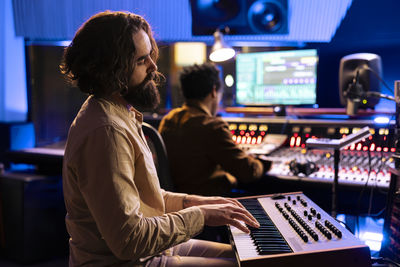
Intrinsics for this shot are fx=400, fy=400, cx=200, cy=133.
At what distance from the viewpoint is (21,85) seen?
151 inches

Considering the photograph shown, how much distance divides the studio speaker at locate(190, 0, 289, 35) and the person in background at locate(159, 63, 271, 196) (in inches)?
27.0

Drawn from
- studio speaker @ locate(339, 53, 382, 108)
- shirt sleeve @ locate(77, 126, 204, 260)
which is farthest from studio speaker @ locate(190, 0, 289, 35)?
shirt sleeve @ locate(77, 126, 204, 260)

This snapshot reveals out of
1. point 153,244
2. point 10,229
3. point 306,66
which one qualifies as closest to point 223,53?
point 306,66

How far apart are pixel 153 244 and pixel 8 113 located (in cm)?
306

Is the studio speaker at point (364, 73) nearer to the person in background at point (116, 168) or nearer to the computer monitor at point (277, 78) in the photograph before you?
the computer monitor at point (277, 78)

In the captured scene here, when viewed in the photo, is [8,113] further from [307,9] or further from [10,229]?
[307,9]

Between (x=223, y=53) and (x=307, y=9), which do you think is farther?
(x=307, y=9)

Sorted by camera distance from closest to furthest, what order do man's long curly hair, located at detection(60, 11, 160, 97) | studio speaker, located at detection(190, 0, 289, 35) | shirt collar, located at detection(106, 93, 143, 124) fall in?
man's long curly hair, located at detection(60, 11, 160, 97) → shirt collar, located at detection(106, 93, 143, 124) → studio speaker, located at detection(190, 0, 289, 35)

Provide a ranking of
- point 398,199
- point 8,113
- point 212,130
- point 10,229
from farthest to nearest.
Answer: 1. point 8,113
2. point 10,229
3. point 212,130
4. point 398,199

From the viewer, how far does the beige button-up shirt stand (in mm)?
1118

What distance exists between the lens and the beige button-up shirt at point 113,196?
1118 mm

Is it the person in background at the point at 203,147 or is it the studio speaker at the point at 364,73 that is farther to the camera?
the studio speaker at the point at 364,73

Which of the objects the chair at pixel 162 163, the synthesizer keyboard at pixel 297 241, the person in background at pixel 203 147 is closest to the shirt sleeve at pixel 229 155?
the person in background at pixel 203 147

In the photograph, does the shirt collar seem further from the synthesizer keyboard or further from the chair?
the chair
